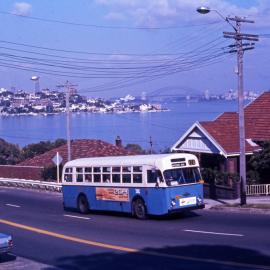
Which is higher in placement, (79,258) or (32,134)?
(32,134)

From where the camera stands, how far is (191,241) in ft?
57.5

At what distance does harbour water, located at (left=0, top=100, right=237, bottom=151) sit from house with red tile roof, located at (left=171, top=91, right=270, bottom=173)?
43.7m

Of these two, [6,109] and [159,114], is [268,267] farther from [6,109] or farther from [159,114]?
[159,114]

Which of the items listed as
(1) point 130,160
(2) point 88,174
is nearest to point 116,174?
(1) point 130,160

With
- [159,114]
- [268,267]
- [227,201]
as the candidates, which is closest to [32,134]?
[159,114]

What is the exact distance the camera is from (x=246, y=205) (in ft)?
88.5

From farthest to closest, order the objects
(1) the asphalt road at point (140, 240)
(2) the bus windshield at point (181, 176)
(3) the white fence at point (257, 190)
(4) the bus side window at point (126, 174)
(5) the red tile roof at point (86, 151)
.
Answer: (5) the red tile roof at point (86, 151), (3) the white fence at point (257, 190), (4) the bus side window at point (126, 174), (2) the bus windshield at point (181, 176), (1) the asphalt road at point (140, 240)

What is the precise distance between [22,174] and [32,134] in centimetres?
4695

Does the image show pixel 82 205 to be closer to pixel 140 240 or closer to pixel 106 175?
pixel 106 175

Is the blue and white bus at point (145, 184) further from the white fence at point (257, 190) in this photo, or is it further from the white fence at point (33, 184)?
the white fence at point (33, 184)

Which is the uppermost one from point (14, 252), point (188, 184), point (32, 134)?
point (32, 134)

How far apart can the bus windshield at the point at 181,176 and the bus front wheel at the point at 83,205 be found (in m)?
5.77

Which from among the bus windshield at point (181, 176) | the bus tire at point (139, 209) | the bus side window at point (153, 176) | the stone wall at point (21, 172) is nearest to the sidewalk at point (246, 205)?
the bus windshield at point (181, 176)

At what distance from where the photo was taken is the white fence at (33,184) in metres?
43.4
